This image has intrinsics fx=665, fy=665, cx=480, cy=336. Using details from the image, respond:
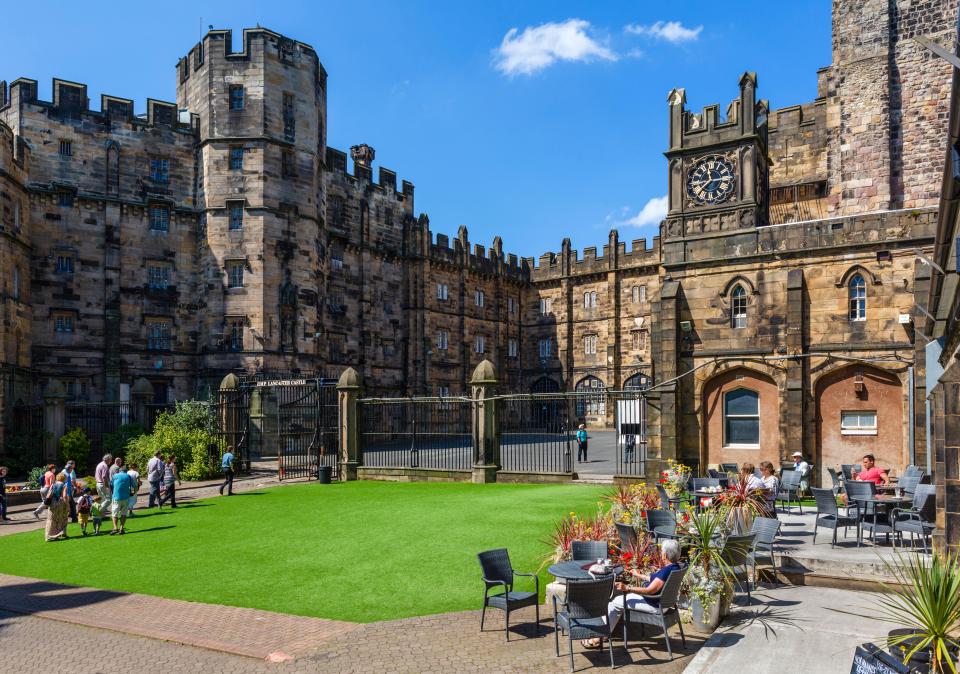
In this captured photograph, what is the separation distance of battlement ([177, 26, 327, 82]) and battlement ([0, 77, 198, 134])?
10.0ft

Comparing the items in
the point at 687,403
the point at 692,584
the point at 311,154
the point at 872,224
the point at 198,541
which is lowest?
the point at 198,541

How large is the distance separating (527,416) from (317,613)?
39658 mm

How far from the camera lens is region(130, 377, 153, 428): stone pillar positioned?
98.8 feet

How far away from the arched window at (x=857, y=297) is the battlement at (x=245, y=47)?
30287mm

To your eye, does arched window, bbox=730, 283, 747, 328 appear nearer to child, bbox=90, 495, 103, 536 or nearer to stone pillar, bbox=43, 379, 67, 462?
child, bbox=90, 495, 103, 536

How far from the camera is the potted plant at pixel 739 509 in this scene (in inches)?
384

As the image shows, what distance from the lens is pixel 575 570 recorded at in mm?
8039

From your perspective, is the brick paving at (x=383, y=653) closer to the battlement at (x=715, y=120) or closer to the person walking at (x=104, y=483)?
the person walking at (x=104, y=483)

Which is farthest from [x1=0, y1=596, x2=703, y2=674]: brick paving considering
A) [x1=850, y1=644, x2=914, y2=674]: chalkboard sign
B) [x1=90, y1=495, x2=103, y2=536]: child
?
[x1=90, y1=495, x2=103, y2=536]: child

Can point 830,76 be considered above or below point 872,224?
above

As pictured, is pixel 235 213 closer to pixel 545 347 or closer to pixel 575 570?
pixel 545 347

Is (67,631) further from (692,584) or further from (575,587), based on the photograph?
(692,584)

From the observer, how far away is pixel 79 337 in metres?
33.0

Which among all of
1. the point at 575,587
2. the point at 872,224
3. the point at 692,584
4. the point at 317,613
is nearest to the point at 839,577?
the point at 692,584
